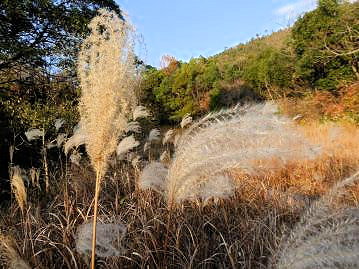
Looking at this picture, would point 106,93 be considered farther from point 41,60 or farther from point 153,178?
point 41,60

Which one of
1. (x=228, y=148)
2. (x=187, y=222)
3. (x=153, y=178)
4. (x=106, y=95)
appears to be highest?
(x=106, y=95)

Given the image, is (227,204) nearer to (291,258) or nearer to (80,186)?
(80,186)

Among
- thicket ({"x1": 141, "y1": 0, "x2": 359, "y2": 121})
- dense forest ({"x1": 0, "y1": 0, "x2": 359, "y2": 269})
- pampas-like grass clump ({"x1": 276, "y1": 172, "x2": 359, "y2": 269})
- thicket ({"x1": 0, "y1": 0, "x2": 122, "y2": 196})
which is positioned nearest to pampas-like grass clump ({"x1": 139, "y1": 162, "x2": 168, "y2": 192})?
dense forest ({"x1": 0, "y1": 0, "x2": 359, "y2": 269})

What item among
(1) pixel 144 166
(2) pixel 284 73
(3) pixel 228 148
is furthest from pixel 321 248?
(2) pixel 284 73

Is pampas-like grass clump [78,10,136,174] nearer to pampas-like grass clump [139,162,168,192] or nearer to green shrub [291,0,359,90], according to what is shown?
pampas-like grass clump [139,162,168,192]

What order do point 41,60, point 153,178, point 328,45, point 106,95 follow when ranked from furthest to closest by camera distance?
point 328,45
point 41,60
point 153,178
point 106,95

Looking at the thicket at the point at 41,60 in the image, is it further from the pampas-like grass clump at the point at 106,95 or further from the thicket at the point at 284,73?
the thicket at the point at 284,73

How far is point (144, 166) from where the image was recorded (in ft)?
16.8

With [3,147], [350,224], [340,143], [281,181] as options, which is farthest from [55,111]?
[350,224]

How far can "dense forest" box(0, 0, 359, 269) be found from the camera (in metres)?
1.78

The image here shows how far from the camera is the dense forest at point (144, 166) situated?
5.84 feet

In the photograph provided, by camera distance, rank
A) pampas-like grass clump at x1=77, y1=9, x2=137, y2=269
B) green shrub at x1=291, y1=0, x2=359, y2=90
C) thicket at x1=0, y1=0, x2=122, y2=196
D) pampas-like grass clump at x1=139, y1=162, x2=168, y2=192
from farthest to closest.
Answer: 1. green shrub at x1=291, y1=0, x2=359, y2=90
2. thicket at x1=0, y1=0, x2=122, y2=196
3. pampas-like grass clump at x1=139, y1=162, x2=168, y2=192
4. pampas-like grass clump at x1=77, y1=9, x2=137, y2=269

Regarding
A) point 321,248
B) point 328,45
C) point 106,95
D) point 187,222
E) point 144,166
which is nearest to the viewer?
point 321,248

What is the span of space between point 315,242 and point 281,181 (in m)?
3.32
